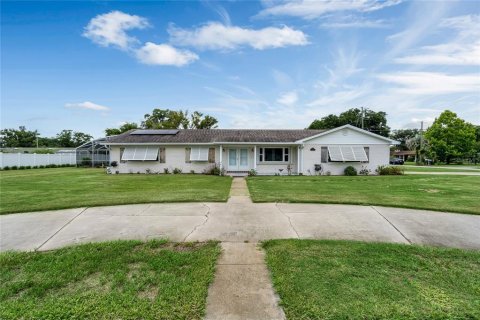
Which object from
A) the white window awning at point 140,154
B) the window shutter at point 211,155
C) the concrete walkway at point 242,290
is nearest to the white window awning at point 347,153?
the window shutter at point 211,155

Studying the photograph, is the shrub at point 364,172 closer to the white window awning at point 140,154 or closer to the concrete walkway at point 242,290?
the white window awning at point 140,154

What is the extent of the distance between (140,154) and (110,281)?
55.9ft

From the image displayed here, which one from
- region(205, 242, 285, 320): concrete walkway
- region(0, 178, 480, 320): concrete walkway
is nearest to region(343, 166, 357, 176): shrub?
region(0, 178, 480, 320): concrete walkway

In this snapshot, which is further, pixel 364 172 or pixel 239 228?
pixel 364 172

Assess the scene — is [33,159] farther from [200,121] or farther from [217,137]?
[200,121]

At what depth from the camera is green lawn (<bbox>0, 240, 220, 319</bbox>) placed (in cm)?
253

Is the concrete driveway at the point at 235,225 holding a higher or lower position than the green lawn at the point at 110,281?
higher

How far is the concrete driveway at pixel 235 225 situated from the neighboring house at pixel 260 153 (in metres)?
A: 11.4

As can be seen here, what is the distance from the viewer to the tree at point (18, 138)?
179ft

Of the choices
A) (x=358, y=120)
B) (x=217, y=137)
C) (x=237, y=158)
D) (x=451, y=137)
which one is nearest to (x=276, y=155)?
(x=237, y=158)

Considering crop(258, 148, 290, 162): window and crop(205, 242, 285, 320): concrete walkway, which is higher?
crop(258, 148, 290, 162): window

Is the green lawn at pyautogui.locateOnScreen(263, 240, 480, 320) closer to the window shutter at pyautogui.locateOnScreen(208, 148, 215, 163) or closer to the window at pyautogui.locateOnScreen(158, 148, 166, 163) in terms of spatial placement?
the window shutter at pyautogui.locateOnScreen(208, 148, 215, 163)

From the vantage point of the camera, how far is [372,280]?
10.3 ft

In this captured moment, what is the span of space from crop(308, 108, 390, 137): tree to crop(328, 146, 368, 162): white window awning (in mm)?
35035
